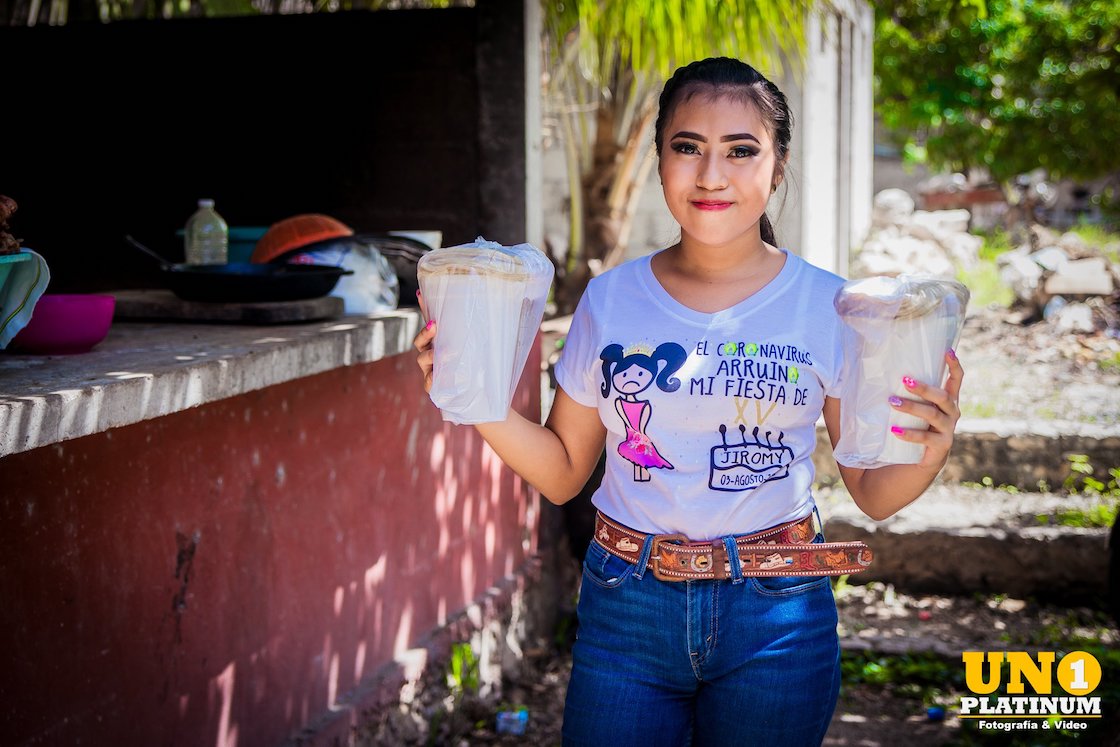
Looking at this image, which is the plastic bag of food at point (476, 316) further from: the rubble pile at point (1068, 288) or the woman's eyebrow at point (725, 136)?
the rubble pile at point (1068, 288)

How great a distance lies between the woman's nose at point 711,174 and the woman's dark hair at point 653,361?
0.89 ft

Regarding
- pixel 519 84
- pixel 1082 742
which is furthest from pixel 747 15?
pixel 1082 742

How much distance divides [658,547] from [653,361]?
31 centimetres

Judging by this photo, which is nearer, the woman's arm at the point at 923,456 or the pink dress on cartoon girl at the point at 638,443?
the woman's arm at the point at 923,456

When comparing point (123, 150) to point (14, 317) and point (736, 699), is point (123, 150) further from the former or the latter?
point (736, 699)

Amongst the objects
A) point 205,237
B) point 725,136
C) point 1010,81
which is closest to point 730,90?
point 725,136

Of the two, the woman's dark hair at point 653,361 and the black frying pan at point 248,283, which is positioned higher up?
the black frying pan at point 248,283

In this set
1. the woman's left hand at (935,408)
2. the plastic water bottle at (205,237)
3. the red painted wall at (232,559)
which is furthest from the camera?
the plastic water bottle at (205,237)

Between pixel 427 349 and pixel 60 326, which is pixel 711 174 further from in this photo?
pixel 60 326

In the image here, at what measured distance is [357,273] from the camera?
3.29 m

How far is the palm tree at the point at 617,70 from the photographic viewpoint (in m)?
6.03

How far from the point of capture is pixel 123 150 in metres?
4.66

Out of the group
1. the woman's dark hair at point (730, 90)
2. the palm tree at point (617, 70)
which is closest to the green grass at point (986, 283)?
the palm tree at point (617, 70)

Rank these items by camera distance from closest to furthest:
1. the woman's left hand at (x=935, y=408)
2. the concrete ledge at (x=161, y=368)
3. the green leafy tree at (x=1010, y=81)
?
the woman's left hand at (x=935, y=408) < the concrete ledge at (x=161, y=368) < the green leafy tree at (x=1010, y=81)
